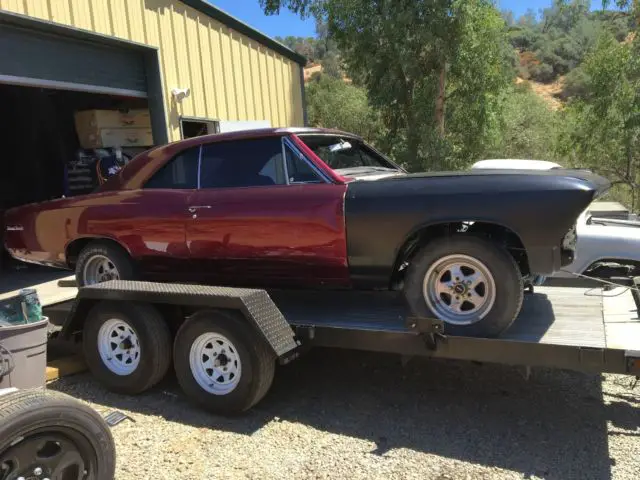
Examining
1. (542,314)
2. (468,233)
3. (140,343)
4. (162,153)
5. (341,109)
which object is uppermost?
(341,109)

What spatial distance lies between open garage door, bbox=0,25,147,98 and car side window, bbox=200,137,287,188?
3.64 m

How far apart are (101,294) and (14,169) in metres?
7.77

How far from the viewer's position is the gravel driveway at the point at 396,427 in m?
3.27

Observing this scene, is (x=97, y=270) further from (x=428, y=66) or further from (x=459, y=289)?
(x=428, y=66)

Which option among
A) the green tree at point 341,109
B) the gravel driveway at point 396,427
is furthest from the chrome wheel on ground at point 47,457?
the green tree at point 341,109

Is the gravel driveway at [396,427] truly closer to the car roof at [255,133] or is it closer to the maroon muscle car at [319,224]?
the maroon muscle car at [319,224]

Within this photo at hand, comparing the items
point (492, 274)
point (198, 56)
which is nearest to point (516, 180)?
point (492, 274)

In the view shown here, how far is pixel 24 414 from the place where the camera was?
243 centimetres

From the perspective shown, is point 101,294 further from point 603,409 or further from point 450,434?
point 603,409

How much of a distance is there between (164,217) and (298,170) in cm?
123

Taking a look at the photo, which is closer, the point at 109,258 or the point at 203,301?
the point at 203,301

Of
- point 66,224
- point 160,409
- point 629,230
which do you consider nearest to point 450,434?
point 160,409

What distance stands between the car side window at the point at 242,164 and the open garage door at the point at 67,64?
3.64 metres

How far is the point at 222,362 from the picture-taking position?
4.00m
